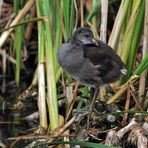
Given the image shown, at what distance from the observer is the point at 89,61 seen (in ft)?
11.7

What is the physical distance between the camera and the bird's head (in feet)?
11.7

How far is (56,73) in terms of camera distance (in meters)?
4.37

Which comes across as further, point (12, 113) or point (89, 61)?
point (12, 113)

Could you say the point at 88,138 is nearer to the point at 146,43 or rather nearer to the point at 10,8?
the point at 146,43

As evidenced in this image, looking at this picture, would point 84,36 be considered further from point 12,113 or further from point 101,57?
point 12,113

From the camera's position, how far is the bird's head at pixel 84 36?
Result: 356cm

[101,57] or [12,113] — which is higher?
[101,57]

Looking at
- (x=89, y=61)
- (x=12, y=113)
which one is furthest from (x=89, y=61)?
(x=12, y=113)

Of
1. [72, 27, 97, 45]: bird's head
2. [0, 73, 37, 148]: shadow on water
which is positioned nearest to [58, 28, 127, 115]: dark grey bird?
Answer: [72, 27, 97, 45]: bird's head

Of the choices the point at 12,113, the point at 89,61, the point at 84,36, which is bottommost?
the point at 12,113

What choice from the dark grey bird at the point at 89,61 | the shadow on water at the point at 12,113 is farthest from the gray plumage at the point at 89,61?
the shadow on water at the point at 12,113

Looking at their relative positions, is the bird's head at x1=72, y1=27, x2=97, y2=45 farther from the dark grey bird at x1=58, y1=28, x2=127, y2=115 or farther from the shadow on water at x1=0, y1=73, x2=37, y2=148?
the shadow on water at x1=0, y1=73, x2=37, y2=148

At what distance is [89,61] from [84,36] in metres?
0.17

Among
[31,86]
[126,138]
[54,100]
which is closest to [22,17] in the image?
[31,86]
